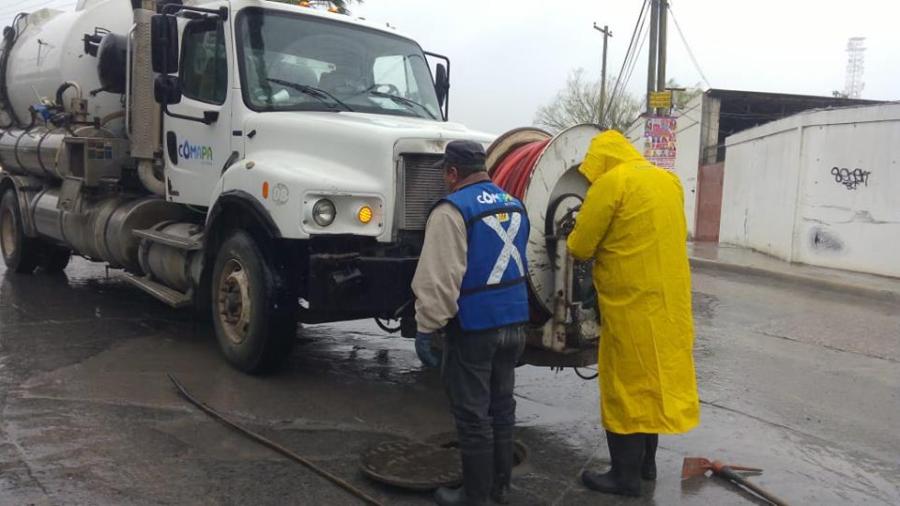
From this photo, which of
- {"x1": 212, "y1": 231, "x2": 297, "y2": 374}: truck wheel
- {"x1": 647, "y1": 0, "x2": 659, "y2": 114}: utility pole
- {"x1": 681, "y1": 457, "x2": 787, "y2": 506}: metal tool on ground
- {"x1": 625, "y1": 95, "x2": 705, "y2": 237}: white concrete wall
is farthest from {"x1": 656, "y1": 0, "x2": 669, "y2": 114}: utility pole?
{"x1": 681, "y1": 457, "x2": 787, "y2": 506}: metal tool on ground

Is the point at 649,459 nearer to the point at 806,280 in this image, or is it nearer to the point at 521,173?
the point at 521,173

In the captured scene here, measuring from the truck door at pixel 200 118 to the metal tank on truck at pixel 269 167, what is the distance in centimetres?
2

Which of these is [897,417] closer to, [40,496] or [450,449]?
[450,449]

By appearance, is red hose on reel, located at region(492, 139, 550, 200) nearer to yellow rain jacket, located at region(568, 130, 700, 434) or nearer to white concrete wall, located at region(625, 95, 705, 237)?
yellow rain jacket, located at region(568, 130, 700, 434)

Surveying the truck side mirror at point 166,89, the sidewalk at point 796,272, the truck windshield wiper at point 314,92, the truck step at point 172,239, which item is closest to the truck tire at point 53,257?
the truck step at point 172,239

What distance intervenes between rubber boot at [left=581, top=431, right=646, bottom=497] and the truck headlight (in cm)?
220

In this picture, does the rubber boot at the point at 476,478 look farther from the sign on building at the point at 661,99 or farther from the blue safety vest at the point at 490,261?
the sign on building at the point at 661,99

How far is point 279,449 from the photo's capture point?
4.44 meters

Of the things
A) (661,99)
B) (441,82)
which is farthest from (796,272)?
(441,82)

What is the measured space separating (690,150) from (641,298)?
18936mm

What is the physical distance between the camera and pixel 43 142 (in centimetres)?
875

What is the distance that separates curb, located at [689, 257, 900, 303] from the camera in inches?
448

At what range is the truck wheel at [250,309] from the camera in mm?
5422

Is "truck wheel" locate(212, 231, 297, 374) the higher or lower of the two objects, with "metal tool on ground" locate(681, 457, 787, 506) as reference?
higher
